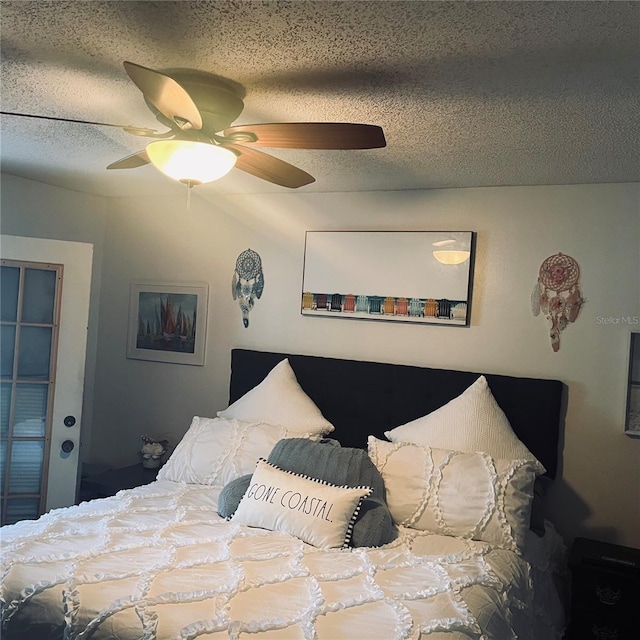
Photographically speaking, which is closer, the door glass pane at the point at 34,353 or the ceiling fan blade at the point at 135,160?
the ceiling fan blade at the point at 135,160

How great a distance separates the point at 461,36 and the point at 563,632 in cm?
265

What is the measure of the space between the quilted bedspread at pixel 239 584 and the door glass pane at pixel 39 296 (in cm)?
132

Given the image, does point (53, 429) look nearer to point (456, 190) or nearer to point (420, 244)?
point (420, 244)

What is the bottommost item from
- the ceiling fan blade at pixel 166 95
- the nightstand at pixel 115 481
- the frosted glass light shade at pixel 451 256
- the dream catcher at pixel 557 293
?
the nightstand at pixel 115 481

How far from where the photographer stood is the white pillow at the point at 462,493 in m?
2.61

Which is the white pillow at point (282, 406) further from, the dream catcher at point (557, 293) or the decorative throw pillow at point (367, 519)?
the dream catcher at point (557, 293)

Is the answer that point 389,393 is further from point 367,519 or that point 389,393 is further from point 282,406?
point 367,519

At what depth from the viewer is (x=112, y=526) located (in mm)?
2449

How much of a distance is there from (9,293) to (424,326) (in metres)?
2.37

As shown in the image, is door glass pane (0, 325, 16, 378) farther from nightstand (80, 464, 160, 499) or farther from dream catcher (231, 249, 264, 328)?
dream catcher (231, 249, 264, 328)

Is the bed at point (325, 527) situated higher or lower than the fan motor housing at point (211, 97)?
lower

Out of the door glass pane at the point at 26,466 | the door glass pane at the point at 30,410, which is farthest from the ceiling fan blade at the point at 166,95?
the door glass pane at the point at 26,466

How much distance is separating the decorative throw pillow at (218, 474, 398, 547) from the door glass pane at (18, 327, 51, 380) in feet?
4.82

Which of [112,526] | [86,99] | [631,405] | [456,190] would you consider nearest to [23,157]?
[86,99]
